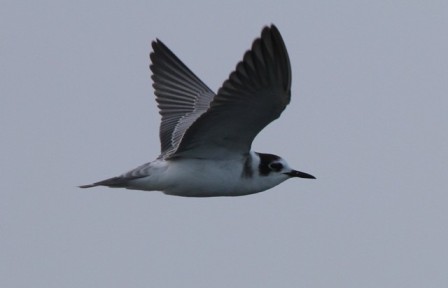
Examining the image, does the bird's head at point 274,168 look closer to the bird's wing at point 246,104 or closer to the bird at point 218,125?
the bird at point 218,125

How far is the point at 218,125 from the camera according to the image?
49.1ft

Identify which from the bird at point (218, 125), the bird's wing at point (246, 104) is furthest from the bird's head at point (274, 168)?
the bird's wing at point (246, 104)

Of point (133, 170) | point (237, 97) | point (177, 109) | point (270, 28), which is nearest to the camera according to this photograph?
point (270, 28)

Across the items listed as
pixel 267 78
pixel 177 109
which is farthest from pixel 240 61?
pixel 177 109

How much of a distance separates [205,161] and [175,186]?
0.46 m

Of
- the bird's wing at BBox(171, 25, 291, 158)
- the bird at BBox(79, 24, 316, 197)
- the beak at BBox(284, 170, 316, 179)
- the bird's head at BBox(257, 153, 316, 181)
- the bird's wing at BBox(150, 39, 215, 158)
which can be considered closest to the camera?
the bird's wing at BBox(171, 25, 291, 158)

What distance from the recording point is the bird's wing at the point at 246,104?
44.8ft

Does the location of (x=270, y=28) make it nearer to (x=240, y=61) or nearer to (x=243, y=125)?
(x=240, y=61)

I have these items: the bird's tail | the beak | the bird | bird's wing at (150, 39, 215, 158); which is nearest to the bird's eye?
the bird

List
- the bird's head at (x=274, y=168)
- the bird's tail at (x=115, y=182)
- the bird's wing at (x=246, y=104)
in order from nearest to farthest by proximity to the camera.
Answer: the bird's wing at (x=246, y=104) → the bird's tail at (x=115, y=182) → the bird's head at (x=274, y=168)

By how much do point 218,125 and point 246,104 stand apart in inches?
25.3

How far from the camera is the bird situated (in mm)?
13902

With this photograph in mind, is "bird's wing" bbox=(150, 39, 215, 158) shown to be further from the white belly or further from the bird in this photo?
the white belly

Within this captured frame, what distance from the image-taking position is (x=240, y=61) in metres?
14.0
